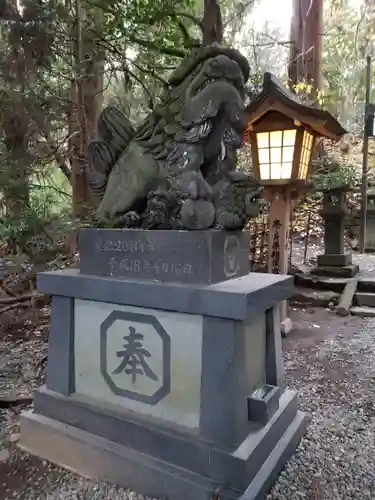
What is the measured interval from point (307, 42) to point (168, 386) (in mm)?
7696

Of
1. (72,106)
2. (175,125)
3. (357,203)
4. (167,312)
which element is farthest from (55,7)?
(357,203)

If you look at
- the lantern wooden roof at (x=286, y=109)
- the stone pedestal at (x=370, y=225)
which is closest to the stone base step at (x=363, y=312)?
the lantern wooden roof at (x=286, y=109)

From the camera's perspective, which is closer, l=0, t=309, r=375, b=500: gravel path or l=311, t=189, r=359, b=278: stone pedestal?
l=0, t=309, r=375, b=500: gravel path

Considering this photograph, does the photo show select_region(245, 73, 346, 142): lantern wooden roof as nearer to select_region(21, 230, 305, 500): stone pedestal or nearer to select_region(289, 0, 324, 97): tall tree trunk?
select_region(21, 230, 305, 500): stone pedestal

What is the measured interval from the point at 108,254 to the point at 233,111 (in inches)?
41.9

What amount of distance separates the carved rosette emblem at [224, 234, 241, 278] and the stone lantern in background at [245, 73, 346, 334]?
200 cm

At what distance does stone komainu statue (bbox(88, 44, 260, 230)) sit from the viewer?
83.7 inches

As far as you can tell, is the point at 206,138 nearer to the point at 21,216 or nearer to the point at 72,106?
the point at 21,216

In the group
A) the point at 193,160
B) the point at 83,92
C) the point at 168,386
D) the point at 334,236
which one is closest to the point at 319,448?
the point at 168,386

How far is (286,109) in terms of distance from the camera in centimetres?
387

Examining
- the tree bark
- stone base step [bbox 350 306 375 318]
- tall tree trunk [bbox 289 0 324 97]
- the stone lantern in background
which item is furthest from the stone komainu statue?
tall tree trunk [bbox 289 0 324 97]

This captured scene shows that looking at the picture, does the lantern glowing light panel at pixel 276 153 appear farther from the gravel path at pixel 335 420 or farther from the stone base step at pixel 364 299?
the stone base step at pixel 364 299

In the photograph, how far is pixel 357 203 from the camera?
32.7 feet

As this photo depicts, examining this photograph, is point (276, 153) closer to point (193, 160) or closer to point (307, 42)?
point (193, 160)
